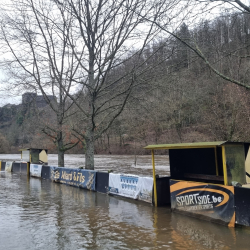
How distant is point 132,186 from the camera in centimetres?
1266

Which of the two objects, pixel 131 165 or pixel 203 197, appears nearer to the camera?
pixel 203 197

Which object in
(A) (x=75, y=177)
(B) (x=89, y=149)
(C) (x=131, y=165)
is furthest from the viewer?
(C) (x=131, y=165)

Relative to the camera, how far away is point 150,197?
11492 mm

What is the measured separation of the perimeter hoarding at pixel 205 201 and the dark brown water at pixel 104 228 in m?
0.28

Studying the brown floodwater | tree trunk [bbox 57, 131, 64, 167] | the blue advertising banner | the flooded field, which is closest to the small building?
the brown floodwater

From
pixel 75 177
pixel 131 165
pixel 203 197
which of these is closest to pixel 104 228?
pixel 203 197

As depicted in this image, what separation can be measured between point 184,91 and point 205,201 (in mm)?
8734

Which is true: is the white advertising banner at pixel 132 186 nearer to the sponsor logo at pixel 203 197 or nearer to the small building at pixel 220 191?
the small building at pixel 220 191

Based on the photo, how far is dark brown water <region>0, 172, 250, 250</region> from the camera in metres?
6.76

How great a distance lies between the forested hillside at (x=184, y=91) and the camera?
35.6 feet

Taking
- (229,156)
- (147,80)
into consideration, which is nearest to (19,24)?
(147,80)

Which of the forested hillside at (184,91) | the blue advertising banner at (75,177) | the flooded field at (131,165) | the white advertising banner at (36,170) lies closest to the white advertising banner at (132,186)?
the blue advertising banner at (75,177)

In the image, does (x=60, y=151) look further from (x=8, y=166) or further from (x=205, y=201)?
(x=205, y=201)

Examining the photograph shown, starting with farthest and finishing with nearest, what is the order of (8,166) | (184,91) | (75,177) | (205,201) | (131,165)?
(131,165) < (8,166) < (75,177) < (184,91) < (205,201)
